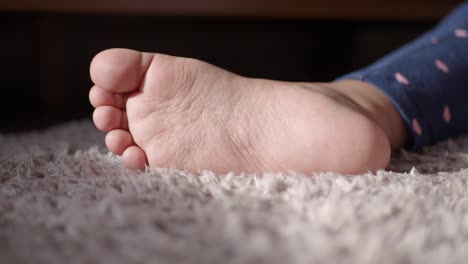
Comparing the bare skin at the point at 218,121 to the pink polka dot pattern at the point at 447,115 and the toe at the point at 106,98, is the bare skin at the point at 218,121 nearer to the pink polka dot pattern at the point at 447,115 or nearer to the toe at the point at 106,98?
the toe at the point at 106,98

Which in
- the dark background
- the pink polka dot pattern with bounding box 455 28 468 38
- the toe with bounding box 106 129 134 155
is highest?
the pink polka dot pattern with bounding box 455 28 468 38

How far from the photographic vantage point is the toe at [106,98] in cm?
56

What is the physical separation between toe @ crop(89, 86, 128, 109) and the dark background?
31.1 inches

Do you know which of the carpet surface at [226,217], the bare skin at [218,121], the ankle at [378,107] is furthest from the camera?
the ankle at [378,107]

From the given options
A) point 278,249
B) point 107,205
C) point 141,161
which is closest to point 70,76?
point 141,161

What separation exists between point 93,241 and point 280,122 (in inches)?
10.4

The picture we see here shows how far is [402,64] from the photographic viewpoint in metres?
0.73

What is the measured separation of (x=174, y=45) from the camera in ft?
6.22

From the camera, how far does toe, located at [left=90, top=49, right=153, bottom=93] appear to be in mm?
538

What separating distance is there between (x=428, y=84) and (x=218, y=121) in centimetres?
32

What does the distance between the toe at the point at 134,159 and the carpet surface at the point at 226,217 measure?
0.04 ft

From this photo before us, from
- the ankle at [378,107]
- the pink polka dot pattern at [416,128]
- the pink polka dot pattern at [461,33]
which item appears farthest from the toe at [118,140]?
the pink polka dot pattern at [461,33]

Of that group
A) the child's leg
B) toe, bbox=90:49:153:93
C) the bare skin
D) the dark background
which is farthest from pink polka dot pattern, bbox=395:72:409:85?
the dark background

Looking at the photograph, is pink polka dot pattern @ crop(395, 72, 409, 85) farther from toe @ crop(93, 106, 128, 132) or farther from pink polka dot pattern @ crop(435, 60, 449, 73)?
toe @ crop(93, 106, 128, 132)
